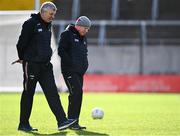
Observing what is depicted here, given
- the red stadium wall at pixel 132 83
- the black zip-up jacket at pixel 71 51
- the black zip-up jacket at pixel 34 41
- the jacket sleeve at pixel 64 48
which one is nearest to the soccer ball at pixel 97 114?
the black zip-up jacket at pixel 71 51

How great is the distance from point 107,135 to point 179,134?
3.78ft

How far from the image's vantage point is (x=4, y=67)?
20.6 meters

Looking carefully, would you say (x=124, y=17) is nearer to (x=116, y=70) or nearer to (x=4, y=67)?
(x=116, y=70)

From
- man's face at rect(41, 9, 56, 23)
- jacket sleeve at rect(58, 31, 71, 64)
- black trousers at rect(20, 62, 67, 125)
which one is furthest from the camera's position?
jacket sleeve at rect(58, 31, 71, 64)

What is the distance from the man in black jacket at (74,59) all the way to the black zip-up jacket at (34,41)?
617 mm

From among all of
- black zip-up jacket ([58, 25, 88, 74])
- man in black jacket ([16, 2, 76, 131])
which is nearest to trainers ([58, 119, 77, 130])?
man in black jacket ([16, 2, 76, 131])

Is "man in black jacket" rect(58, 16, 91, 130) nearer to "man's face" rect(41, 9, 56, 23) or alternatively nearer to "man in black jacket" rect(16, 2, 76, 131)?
"man in black jacket" rect(16, 2, 76, 131)

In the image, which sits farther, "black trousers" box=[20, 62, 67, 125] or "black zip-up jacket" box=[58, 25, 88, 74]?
"black zip-up jacket" box=[58, 25, 88, 74]

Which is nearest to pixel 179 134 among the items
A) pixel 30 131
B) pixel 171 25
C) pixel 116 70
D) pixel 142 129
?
pixel 142 129

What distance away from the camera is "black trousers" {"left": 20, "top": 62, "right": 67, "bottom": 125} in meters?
11.1

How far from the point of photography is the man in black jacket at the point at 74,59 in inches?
460

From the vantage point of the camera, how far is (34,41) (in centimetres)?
1104

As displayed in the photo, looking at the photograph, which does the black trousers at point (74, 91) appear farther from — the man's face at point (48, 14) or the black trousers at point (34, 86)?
the man's face at point (48, 14)

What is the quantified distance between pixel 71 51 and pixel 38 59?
2.90 ft
